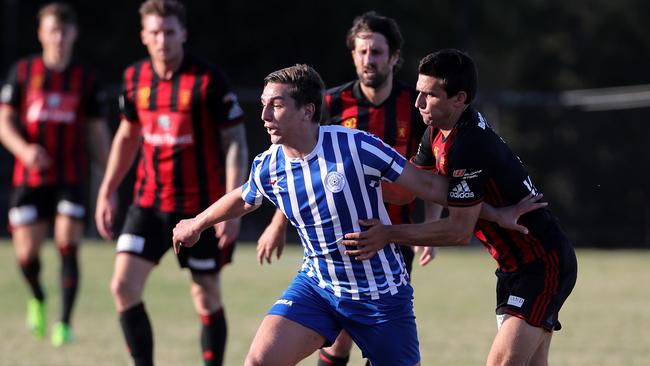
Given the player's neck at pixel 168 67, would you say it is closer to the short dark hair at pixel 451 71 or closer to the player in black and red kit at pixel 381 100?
the player in black and red kit at pixel 381 100

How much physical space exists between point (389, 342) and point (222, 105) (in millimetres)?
2433

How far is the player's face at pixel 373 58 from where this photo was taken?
6.61m

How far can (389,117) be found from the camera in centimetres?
670

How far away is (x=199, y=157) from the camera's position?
7.46 m

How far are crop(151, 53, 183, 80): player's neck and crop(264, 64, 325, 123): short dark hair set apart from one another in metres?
2.21

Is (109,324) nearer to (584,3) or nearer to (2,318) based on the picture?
(2,318)

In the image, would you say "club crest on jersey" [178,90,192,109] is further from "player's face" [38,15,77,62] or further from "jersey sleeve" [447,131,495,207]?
"player's face" [38,15,77,62]

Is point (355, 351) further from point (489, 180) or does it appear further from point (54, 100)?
point (489, 180)

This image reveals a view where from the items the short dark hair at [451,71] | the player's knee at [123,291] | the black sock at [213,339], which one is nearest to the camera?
the short dark hair at [451,71]

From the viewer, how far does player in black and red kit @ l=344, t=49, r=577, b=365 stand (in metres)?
5.19

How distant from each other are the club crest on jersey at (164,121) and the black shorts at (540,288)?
8.70ft

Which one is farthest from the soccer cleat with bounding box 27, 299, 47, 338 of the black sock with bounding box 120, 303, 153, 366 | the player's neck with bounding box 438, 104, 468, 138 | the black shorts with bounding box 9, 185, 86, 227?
the player's neck with bounding box 438, 104, 468, 138

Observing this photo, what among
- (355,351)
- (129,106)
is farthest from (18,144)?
(355,351)

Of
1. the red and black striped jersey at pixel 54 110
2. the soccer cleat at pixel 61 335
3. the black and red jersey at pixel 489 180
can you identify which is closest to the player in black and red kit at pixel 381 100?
the black and red jersey at pixel 489 180
